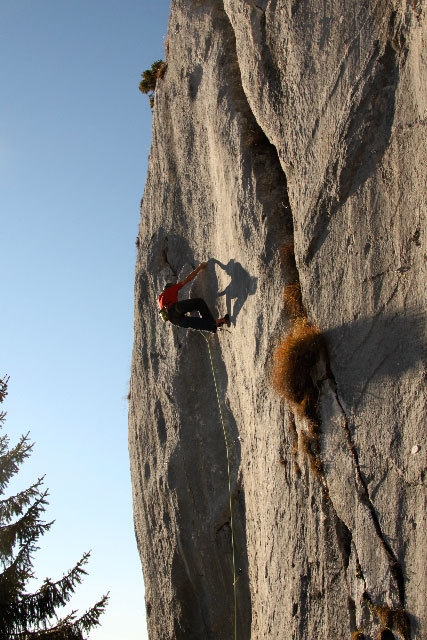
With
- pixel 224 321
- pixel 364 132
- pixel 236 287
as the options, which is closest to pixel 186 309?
pixel 224 321

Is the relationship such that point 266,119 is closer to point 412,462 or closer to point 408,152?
point 408,152

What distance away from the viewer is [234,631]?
12.7 meters

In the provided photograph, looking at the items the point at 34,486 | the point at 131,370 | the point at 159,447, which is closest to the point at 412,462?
the point at 159,447

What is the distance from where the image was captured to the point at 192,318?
12805mm

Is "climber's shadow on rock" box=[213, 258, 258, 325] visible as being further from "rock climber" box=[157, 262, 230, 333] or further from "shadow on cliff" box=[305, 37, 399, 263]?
"shadow on cliff" box=[305, 37, 399, 263]

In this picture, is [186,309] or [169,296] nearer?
[186,309]

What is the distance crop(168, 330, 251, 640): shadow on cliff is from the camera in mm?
12711

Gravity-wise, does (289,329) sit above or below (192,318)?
below

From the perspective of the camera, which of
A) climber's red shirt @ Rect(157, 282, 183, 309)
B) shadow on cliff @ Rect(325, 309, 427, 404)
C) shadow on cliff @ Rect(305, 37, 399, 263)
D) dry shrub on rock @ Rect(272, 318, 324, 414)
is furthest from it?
climber's red shirt @ Rect(157, 282, 183, 309)

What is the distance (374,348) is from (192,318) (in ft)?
16.1

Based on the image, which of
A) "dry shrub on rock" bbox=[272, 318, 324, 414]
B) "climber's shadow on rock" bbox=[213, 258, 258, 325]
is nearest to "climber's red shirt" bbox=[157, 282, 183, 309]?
"climber's shadow on rock" bbox=[213, 258, 258, 325]

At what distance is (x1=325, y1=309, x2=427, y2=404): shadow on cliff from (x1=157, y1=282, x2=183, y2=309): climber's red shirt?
462 cm

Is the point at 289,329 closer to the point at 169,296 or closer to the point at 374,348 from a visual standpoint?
the point at 374,348

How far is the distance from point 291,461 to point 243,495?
309cm
